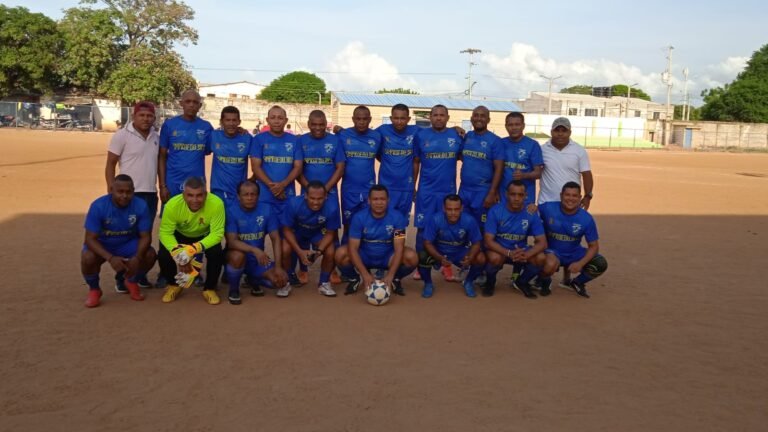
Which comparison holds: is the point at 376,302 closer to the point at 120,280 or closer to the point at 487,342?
the point at 487,342

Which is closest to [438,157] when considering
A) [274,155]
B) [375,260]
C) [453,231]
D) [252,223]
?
[453,231]

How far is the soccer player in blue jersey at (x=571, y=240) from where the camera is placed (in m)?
6.27

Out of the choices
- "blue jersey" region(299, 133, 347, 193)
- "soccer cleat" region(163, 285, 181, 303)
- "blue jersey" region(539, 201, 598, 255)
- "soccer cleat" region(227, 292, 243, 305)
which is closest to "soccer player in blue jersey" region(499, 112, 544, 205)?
"blue jersey" region(539, 201, 598, 255)

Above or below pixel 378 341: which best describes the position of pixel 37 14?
above

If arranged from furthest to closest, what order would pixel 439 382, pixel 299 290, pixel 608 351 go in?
pixel 299 290 < pixel 608 351 < pixel 439 382

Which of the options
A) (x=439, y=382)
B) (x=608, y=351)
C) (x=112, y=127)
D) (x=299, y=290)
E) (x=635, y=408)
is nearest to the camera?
(x=635, y=408)

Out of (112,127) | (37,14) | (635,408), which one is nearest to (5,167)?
(635,408)

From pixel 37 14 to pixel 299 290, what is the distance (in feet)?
159

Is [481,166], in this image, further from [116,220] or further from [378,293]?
[116,220]

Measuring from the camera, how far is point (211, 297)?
5785mm

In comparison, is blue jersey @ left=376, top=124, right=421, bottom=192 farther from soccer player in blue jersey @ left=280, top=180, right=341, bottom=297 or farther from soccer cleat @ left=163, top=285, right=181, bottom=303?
soccer cleat @ left=163, top=285, right=181, bottom=303

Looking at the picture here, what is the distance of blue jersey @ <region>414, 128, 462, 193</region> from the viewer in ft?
23.1

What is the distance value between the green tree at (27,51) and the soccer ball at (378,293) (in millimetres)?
46486

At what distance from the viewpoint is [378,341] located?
4.83 metres
